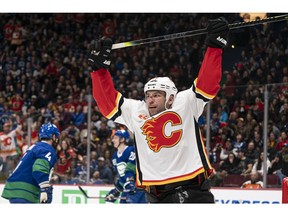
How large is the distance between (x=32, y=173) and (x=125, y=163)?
2246mm

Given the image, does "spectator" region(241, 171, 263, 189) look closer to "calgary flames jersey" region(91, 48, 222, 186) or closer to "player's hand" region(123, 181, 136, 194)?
"player's hand" region(123, 181, 136, 194)

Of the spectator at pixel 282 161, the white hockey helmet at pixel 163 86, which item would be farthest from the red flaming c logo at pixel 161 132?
the spectator at pixel 282 161

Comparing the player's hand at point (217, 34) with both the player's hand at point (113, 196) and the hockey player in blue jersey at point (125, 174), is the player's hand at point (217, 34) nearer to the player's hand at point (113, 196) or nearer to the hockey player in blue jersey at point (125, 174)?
the hockey player in blue jersey at point (125, 174)

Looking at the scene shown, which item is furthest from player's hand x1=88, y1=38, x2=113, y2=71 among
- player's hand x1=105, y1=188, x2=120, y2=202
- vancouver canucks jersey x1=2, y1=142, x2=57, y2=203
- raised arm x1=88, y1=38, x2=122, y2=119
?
player's hand x1=105, y1=188, x2=120, y2=202

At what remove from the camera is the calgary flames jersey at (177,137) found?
169 inches

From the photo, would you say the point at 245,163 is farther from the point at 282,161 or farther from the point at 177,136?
the point at 177,136

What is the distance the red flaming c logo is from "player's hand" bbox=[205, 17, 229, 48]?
0.46m

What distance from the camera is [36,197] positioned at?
5902 mm

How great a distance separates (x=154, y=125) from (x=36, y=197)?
6.16ft

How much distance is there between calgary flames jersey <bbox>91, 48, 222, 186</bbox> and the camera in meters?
4.30

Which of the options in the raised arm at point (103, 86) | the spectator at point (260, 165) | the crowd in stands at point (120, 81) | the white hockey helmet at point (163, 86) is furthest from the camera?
the crowd in stands at point (120, 81)

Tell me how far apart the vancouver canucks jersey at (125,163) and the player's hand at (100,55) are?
3.13 meters

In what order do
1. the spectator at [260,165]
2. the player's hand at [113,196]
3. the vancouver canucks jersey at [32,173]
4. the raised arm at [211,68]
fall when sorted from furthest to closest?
the spectator at [260,165] → the player's hand at [113,196] → the vancouver canucks jersey at [32,173] → the raised arm at [211,68]
